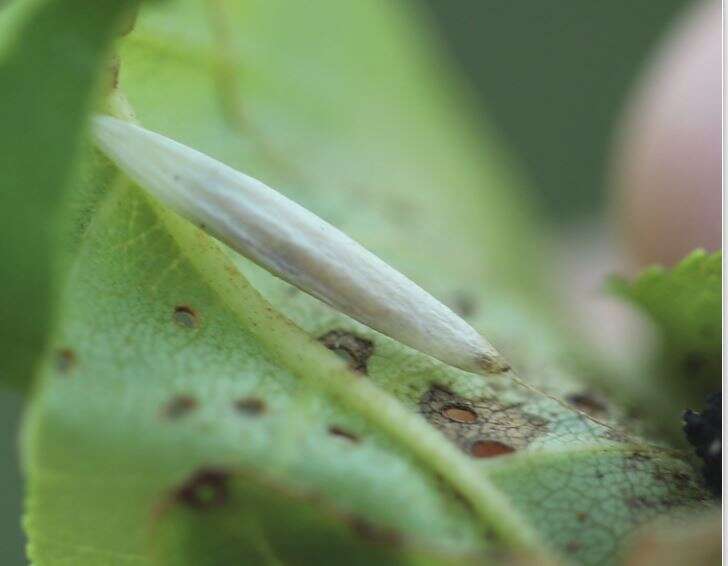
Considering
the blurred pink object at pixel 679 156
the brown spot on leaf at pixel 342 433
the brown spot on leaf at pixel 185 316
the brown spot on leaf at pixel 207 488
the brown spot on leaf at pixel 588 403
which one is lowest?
the brown spot on leaf at pixel 207 488

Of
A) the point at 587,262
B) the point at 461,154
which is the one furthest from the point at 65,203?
the point at 587,262

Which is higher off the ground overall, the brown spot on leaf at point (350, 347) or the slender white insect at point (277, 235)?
the slender white insect at point (277, 235)

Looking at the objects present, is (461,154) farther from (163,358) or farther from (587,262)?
(163,358)

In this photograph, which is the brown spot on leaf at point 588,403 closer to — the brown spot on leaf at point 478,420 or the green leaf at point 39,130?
the brown spot on leaf at point 478,420

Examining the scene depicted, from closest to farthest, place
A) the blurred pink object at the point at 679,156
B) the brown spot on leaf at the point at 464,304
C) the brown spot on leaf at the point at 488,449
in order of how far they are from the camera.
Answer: the brown spot on leaf at the point at 488,449 < the brown spot on leaf at the point at 464,304 < the blurred pink object at the point at 679,156

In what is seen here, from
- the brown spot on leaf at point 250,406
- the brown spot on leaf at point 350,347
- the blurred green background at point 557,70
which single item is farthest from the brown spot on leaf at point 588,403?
the blurred green background at point 557,70

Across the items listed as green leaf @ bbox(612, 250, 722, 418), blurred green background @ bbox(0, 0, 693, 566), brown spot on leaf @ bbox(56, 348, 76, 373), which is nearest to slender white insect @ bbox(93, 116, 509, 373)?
brown spot on leaf @ bbox(56, 348, 76, 373)
